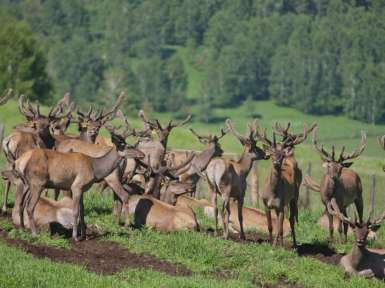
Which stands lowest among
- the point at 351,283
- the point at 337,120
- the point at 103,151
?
the point at 337,120

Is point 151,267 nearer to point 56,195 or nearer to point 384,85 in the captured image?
point 56,195

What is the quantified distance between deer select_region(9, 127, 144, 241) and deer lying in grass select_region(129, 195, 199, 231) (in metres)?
1.51

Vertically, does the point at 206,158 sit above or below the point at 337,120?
above

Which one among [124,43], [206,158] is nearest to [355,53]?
[124,43]

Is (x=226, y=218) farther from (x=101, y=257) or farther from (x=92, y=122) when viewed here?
(x=92, y=122)

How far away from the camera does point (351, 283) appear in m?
15.8

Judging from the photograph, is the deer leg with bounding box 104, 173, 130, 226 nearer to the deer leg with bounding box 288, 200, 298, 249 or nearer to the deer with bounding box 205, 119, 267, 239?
the deer with bounding box 205, 119, 267, 239

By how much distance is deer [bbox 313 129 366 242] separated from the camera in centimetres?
1938

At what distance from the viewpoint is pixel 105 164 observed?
699 inches

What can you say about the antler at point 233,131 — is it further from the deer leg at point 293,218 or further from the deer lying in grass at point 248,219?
the deer leg at point 293,218

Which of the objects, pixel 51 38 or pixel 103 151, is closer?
pixel 103 151

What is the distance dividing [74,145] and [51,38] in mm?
166770

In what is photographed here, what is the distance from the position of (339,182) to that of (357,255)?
3404 millimetres

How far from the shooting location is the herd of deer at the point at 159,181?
55.4 ft
